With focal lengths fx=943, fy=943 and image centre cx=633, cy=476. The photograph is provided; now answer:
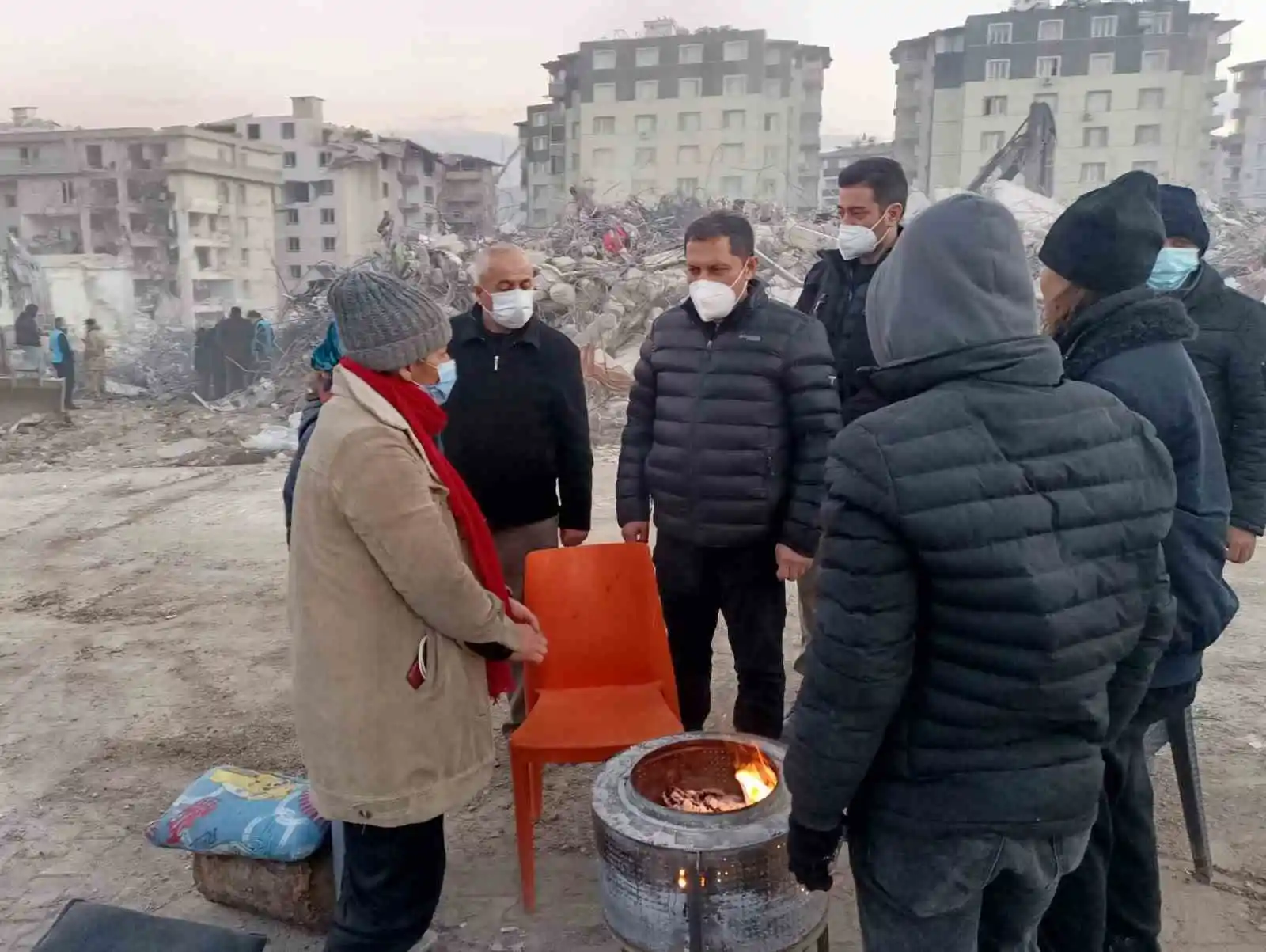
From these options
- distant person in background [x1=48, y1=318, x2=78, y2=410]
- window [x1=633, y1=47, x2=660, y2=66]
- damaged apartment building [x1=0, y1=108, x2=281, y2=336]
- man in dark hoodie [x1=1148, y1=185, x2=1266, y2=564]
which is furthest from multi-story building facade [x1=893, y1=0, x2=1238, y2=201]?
man in dark hoodie [x1=1148, y1=185, x2=1266, y2=564]

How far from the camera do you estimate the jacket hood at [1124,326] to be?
2.12m

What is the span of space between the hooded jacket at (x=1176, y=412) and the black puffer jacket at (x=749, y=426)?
1.07 m

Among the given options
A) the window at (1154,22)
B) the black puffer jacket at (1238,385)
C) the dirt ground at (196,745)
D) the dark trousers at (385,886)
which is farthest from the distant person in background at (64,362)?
the window at (1154,22)

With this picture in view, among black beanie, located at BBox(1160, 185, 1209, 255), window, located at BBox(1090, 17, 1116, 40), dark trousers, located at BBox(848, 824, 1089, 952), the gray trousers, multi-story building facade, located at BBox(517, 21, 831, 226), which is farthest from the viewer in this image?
multi-story building facade, located at BBox(517, 21, 831, 226)

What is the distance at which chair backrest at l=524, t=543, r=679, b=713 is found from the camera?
3.22m

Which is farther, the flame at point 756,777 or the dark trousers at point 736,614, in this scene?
the dark trousers at point 736,614

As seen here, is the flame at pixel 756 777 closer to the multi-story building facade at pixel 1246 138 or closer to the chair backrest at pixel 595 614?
the chair backrest at pixel 595 614

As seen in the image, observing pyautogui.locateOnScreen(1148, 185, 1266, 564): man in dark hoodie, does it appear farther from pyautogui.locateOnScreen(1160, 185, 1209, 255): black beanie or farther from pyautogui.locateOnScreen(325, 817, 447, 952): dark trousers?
pyautogui.locateOnScreen(325, 817, 447, 952): dark trousers

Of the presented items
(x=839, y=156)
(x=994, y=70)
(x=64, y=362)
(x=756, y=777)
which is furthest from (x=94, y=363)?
(x=839, y=156)

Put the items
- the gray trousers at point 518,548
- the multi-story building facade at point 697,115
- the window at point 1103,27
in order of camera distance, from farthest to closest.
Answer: the multi-story building facade at point 697,115 → the window at point 1103,27 → the gray trousers at point 518,548

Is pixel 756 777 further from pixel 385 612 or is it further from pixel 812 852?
pixel 385 612

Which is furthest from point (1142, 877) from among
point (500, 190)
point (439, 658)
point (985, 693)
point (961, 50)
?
point (961, 50)

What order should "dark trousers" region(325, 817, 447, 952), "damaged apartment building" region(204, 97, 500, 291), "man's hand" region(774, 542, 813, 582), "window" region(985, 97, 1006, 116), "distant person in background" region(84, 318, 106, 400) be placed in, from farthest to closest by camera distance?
"window" region(985, 97, 1006, 116) → "damaged apartment building" region(204, 97, 500, 291) → "distant person in background" region(84, 318, 106, 400) → "man's hand" region(774, 542, 813, 582) → "dark trousers" region(325, 817, 447, 952)

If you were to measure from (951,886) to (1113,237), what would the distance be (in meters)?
1.45
